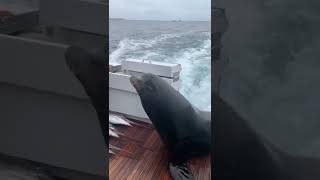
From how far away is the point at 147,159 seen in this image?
5.68 ft

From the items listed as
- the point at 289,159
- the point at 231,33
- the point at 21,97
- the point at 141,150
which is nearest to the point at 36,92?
the point at 21,97

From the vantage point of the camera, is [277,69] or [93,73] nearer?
[277,69]

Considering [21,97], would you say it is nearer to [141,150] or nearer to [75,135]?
[75,135]

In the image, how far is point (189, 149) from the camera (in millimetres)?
1715

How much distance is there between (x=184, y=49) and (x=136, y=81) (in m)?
0.24

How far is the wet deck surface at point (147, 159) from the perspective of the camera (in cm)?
172

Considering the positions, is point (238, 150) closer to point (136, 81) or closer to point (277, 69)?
point (277, 69)

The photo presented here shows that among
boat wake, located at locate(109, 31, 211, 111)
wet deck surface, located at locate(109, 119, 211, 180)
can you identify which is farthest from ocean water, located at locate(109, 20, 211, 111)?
wet deck surface, located at locate(109, 119, 211, 180)

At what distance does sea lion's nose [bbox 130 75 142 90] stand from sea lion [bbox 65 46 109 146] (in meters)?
0.15

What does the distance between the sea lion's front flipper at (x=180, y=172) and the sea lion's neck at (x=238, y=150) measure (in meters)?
0.12

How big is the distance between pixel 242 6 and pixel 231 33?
0.12 meters

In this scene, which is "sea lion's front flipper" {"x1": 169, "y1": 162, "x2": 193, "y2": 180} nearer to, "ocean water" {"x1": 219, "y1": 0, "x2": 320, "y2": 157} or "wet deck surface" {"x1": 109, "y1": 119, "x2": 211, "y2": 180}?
"wet deck surface" {"x1": 109, "y1": 119, "x2": 211, "y2": 180}

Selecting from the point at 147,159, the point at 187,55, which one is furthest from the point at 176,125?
the point at 187,55

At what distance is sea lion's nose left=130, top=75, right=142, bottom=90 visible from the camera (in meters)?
1.70
